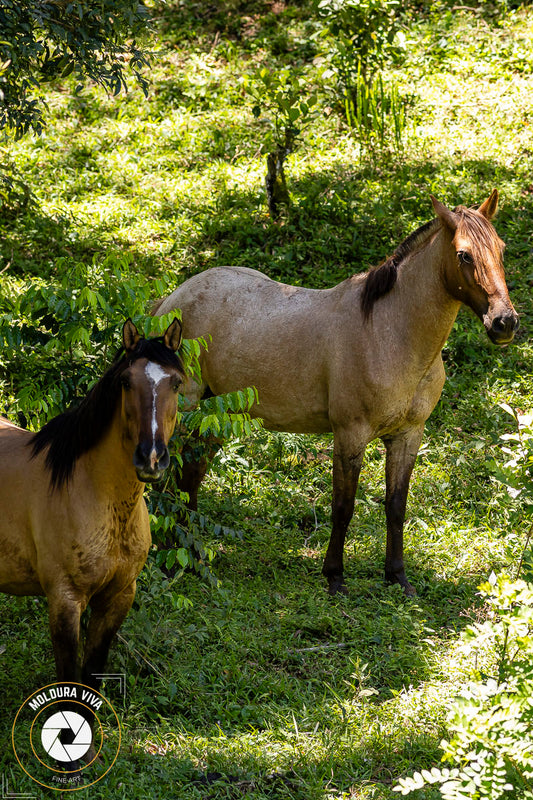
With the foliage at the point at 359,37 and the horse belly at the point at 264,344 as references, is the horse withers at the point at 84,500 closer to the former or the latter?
the horse belly at the point at 264,344

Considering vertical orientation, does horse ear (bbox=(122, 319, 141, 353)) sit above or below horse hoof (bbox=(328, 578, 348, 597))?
above

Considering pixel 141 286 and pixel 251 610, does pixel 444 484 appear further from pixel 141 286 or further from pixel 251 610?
pixel 141 286

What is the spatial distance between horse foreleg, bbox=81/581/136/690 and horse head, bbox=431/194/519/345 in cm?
259

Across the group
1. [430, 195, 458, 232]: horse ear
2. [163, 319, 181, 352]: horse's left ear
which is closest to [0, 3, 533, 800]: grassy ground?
Result: [163, 319, 181, 352]: horse's left ear

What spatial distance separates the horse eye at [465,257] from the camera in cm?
509

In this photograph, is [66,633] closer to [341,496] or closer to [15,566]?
[15,566]

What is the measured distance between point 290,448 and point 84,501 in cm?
373

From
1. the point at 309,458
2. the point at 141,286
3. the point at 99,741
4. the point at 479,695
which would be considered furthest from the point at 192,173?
the point at 479,695

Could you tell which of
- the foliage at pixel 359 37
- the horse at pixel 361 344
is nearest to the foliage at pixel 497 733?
the horse at pixel 361 344

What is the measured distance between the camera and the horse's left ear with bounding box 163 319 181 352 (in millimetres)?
3680

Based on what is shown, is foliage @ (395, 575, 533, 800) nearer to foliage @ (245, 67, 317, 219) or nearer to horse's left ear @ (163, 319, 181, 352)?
horse's left ear @ (163, 319, 181, 352)

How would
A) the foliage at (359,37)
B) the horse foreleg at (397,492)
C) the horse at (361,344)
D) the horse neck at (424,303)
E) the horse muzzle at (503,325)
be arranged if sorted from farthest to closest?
the foliage at (359,37) < the horse foreleg at (397,492) < the horse neck at (424,303) < the horse at (361,344) < the horse muzzle at (503,325)

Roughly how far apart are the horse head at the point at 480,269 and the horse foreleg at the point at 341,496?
1180mm

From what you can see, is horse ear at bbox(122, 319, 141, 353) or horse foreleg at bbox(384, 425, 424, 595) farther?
horse foreleg at bbox(384, 425, 424, 595)
